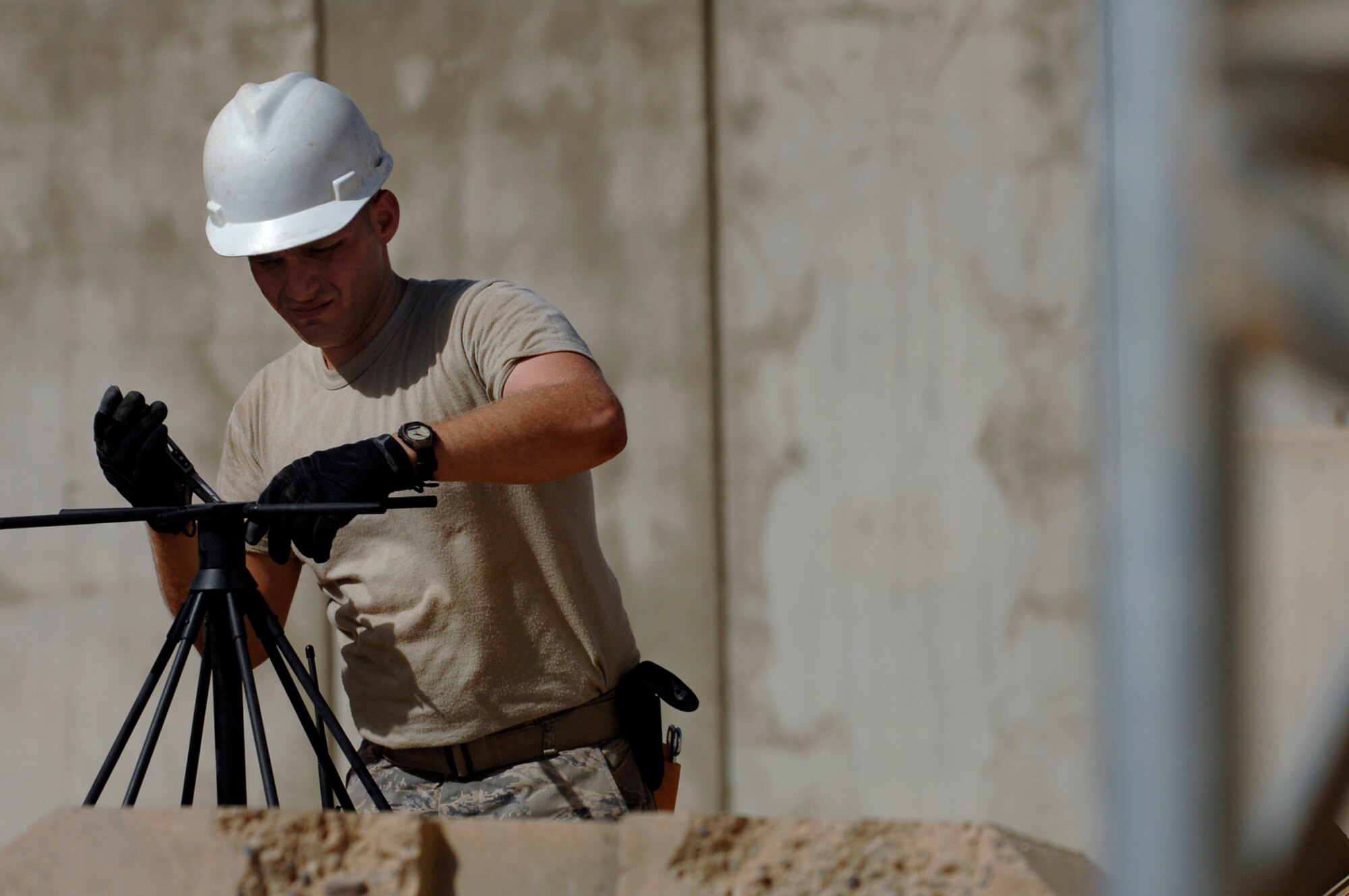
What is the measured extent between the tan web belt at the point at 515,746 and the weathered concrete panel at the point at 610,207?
1.67 metres

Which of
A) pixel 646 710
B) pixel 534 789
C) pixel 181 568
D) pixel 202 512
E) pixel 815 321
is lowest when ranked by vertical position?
pixel 534 789

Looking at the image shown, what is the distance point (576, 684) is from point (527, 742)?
131 millimetres

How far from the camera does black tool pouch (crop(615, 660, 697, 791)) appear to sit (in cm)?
228

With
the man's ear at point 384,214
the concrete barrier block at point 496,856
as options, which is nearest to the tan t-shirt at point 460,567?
the man's ear at point 384,214

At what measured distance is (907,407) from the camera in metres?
3.92

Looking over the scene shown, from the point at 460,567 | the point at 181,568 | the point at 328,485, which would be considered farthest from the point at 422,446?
the point at 181,568

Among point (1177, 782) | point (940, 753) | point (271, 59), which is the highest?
point (271, 59)

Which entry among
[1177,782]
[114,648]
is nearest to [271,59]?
[114,648]

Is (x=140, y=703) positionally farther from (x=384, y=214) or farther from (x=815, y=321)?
(x=815, y=321)

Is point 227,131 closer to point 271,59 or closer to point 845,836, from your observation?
point 845,836

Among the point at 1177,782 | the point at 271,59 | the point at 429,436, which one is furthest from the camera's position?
the point at 271,59

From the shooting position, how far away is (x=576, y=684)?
7.32 feet

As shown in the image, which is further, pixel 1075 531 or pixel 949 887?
pixel 1075 531

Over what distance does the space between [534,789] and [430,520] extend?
0.50m
